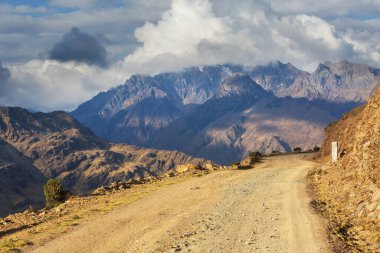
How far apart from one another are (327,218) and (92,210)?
50.7 feet

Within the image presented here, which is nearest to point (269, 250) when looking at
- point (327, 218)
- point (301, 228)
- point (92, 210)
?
point (301, 228)

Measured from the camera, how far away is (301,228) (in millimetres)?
24047

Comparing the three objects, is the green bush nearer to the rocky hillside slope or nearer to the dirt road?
the dirt road

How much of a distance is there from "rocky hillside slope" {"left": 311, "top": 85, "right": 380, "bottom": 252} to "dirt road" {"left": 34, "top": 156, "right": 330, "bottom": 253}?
5.17 ft

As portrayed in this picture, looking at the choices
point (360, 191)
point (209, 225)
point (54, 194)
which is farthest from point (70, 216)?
point (360, 191)

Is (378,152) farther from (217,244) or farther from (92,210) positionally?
(92,210)

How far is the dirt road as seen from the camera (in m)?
21.6

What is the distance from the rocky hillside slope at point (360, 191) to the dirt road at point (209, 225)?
1.58 metres

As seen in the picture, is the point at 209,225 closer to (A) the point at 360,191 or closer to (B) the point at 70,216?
(A) the point at 360,191

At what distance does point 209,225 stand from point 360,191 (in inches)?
375

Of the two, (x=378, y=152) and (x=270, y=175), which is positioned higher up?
(x=378, y=152)

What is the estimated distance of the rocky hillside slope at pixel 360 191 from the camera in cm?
2283

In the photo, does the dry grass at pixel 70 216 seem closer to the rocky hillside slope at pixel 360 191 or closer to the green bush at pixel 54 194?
the green bush at pixel 54 194

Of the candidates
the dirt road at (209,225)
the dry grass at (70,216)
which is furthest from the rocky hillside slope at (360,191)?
the dry grass at (70,216)
